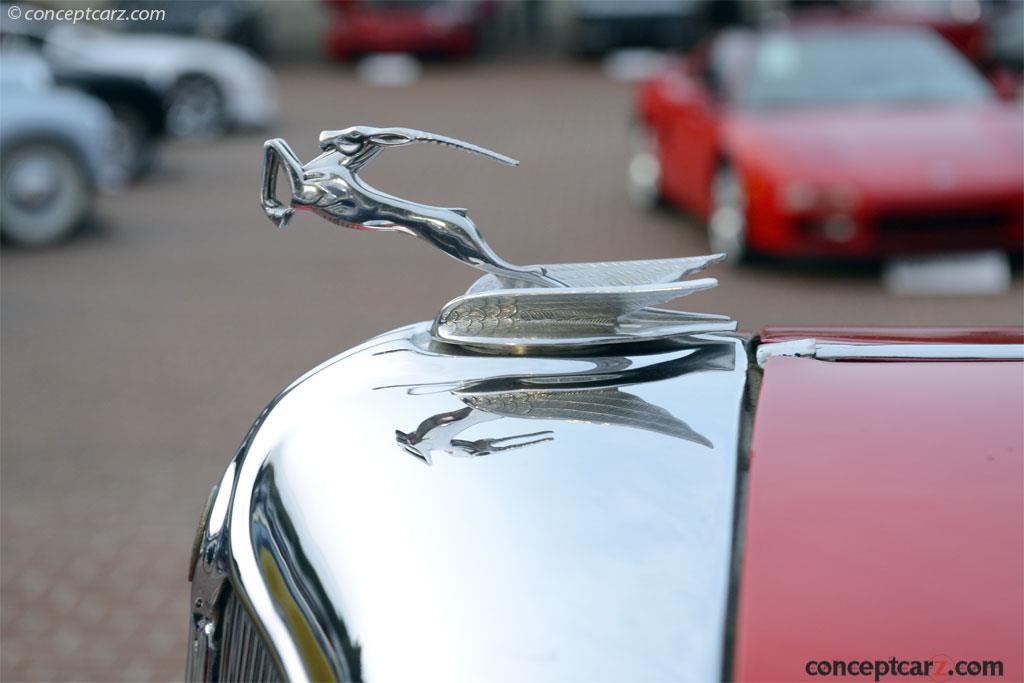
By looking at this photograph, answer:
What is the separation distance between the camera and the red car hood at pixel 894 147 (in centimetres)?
776

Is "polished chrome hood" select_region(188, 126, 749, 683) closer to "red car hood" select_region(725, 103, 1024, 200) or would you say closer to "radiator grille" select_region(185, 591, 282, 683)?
"radiator grille" select_region(185, 591, 282, 683)

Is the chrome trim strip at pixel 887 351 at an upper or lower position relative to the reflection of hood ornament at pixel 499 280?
lower

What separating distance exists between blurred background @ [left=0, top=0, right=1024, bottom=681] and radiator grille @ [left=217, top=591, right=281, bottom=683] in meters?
2.48

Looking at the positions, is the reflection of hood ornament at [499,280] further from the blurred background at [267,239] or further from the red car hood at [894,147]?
the red car hood at [894,147]

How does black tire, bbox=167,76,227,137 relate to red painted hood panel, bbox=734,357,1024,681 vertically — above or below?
above

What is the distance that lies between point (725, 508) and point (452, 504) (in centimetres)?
27

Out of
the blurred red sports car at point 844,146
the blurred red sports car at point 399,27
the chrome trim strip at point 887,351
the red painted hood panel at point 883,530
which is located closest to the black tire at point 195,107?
the blurred red sports car at point 399,27

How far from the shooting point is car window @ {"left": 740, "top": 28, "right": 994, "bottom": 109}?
346 inches

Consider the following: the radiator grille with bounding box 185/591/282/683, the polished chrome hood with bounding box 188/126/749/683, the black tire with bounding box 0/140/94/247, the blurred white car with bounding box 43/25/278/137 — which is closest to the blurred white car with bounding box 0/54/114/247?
the black tire with bounding box 0/140/94/247

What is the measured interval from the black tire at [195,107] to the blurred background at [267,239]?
0.08 feet

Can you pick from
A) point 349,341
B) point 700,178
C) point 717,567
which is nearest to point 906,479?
point 717,567

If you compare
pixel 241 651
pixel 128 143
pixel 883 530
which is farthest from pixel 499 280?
pixel 128 143

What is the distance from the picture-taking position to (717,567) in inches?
49.3

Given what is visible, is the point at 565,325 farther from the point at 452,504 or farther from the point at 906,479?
the point at 906,479
